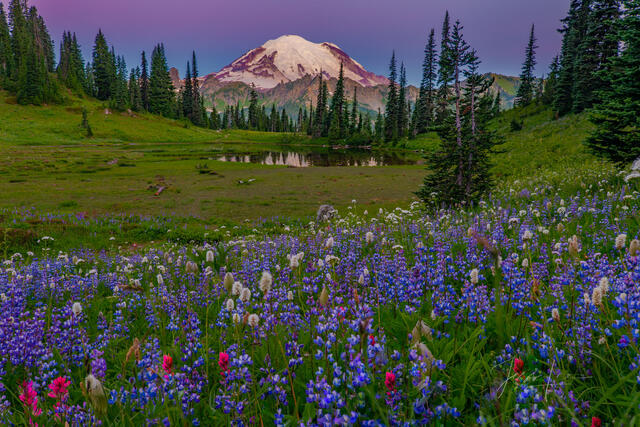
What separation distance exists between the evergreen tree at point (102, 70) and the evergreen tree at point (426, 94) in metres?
112

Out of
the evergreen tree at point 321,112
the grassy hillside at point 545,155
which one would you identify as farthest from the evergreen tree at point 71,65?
the grassy hillside at point 545,155

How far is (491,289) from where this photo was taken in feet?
13.0

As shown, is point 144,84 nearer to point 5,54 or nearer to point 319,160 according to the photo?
point 5,54

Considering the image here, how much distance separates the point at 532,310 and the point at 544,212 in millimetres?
4873

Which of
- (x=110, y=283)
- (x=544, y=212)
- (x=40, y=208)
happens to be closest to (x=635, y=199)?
(x=544, y=212)

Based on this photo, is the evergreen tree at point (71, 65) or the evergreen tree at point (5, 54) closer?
the evergreen tree at point (5, 54)

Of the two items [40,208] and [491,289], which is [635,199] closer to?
[491,289]

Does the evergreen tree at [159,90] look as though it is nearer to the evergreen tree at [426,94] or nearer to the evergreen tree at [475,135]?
the evergreen tree at [426,94]

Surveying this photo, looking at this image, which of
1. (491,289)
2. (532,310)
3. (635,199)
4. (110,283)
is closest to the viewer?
(532,310)

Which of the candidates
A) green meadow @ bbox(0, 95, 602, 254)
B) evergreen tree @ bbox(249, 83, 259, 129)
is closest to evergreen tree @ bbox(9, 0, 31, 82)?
green meadow @ bbox(0, 95, 602, 254)

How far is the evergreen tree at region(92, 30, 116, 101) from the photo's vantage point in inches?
4877

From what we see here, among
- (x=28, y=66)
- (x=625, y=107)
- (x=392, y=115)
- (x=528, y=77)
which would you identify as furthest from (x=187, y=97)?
(x=625, y=107)

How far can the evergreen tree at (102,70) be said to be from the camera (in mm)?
123875

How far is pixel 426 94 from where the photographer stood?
101m
